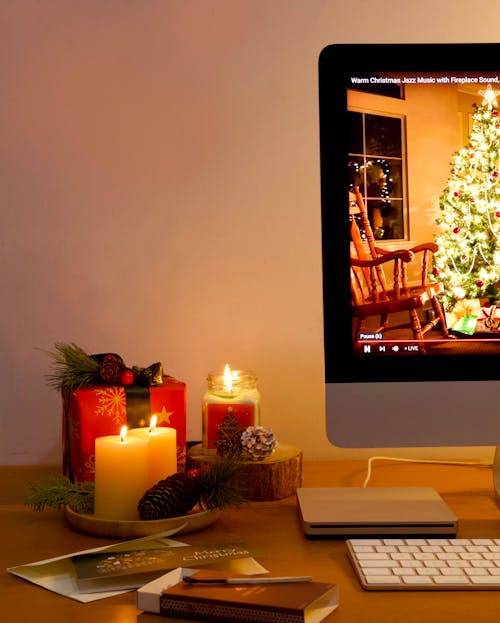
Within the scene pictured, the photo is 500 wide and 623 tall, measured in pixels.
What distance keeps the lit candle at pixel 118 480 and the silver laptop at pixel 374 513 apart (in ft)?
0.71

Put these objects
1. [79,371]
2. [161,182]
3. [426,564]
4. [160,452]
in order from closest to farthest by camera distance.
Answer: [426,564] < [160,452] < [79,371] < [161,182]

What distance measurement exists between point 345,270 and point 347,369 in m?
0.13

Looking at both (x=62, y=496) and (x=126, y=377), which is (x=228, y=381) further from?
(x=62, y=496)

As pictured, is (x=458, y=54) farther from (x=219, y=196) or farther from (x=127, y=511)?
(x=127, y=511)

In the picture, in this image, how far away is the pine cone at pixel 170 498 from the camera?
945 millimetres

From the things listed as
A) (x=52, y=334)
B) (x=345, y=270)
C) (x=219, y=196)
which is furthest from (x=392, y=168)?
(x=52, y=334)

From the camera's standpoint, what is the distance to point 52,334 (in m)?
1.41

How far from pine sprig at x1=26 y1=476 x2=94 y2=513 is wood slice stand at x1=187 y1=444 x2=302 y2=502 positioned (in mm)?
176

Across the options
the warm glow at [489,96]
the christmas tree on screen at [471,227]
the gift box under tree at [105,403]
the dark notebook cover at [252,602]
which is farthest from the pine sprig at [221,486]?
the warm glow at [489,96]

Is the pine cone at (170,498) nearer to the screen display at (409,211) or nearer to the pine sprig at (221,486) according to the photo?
the pine sprig at (221,486)

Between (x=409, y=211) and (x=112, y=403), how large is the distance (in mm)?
492

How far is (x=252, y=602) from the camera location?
668 millimetres

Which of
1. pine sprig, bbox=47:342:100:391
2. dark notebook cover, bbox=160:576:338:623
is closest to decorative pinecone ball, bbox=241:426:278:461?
pine sprig, bbox=47:342:100:391

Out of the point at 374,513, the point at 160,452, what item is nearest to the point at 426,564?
the point at 374,513
